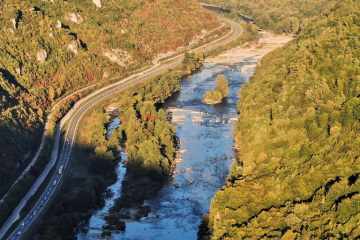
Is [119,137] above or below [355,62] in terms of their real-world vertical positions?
below

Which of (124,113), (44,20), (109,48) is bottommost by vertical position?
(124,113)

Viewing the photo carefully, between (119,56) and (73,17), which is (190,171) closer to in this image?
(119,56)

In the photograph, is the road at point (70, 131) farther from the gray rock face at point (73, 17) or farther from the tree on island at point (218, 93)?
→ the gray rock face at point (73, 17)

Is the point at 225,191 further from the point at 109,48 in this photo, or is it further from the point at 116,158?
the point at 109,48

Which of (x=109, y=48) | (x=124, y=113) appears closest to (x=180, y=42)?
(x=109, y=48)

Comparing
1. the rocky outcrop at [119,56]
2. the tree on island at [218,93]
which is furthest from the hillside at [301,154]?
the rocky outcrop at [119,56]

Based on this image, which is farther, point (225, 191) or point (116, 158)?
point (116, 158)
